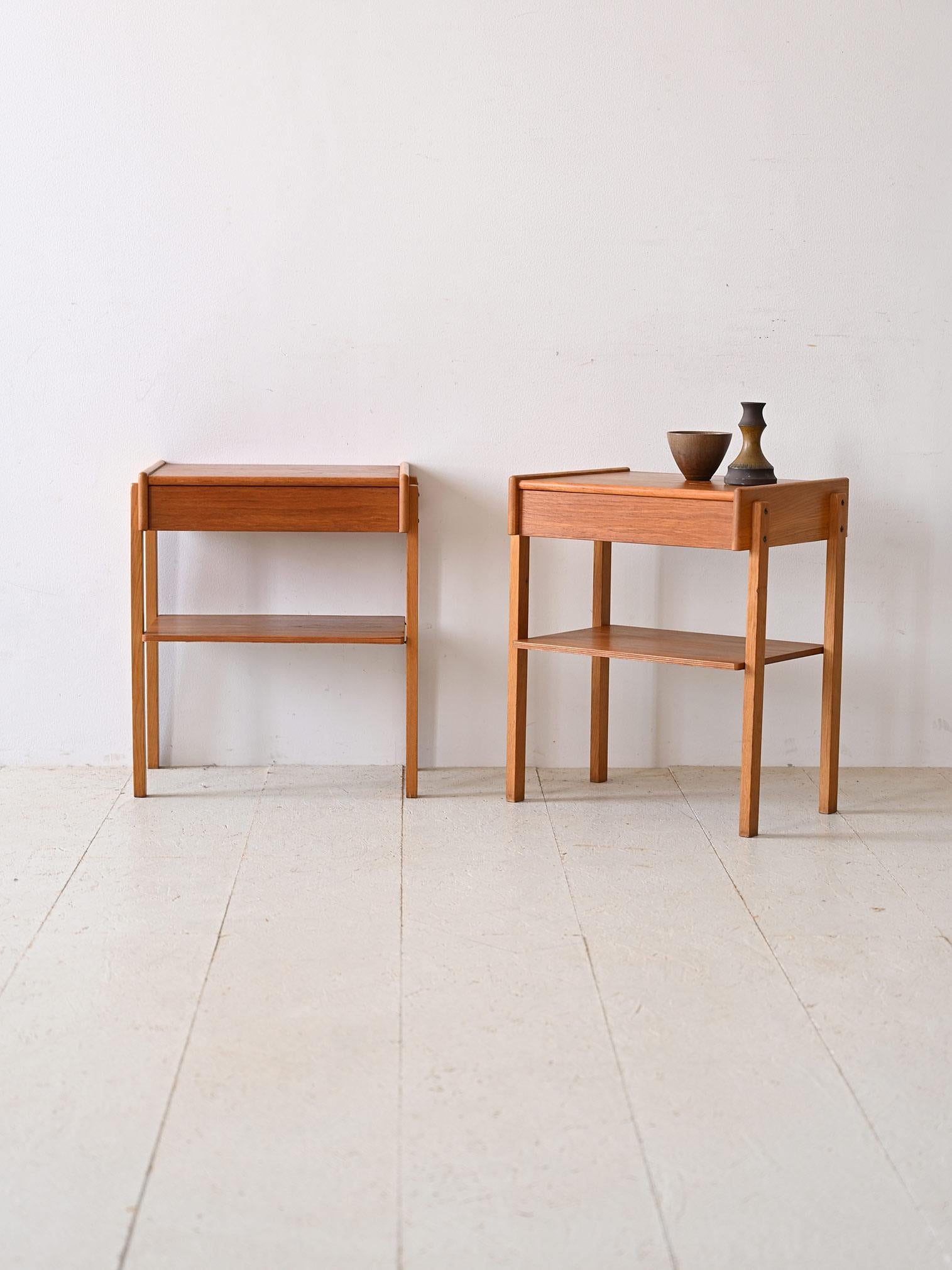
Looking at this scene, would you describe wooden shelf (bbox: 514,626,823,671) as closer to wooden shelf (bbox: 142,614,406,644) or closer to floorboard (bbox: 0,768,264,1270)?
wooden shelf (bbox: 142,614,406,644)

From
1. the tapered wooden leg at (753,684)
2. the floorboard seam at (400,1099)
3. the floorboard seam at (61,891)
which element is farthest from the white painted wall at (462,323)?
the floorboard seam at (400,1099)

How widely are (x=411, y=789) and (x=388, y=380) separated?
3.47ft

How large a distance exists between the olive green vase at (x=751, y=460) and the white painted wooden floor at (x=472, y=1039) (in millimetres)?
786

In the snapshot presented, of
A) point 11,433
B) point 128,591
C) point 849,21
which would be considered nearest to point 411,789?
point 128,591

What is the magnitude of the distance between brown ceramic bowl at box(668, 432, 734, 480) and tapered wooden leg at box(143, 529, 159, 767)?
135 cm

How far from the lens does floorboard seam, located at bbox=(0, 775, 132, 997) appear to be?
2154mm

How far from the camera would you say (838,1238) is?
4.85 feet

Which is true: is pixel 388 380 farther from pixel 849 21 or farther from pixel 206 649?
pixel 849 21

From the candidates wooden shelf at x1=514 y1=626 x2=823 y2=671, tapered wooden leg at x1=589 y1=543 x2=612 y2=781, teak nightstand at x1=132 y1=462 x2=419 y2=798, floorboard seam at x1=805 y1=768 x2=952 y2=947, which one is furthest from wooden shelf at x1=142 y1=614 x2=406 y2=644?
floorboard seam at x1=805 y1=768 x2=952 y2=947

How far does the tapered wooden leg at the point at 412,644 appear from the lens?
319 cm

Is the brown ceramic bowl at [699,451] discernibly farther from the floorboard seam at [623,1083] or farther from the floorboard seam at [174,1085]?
the floorboard seam at [174,1085]

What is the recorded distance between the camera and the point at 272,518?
10.1 ft

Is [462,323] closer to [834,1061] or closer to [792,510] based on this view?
[792,510]

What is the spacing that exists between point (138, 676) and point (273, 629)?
0.35 meters
